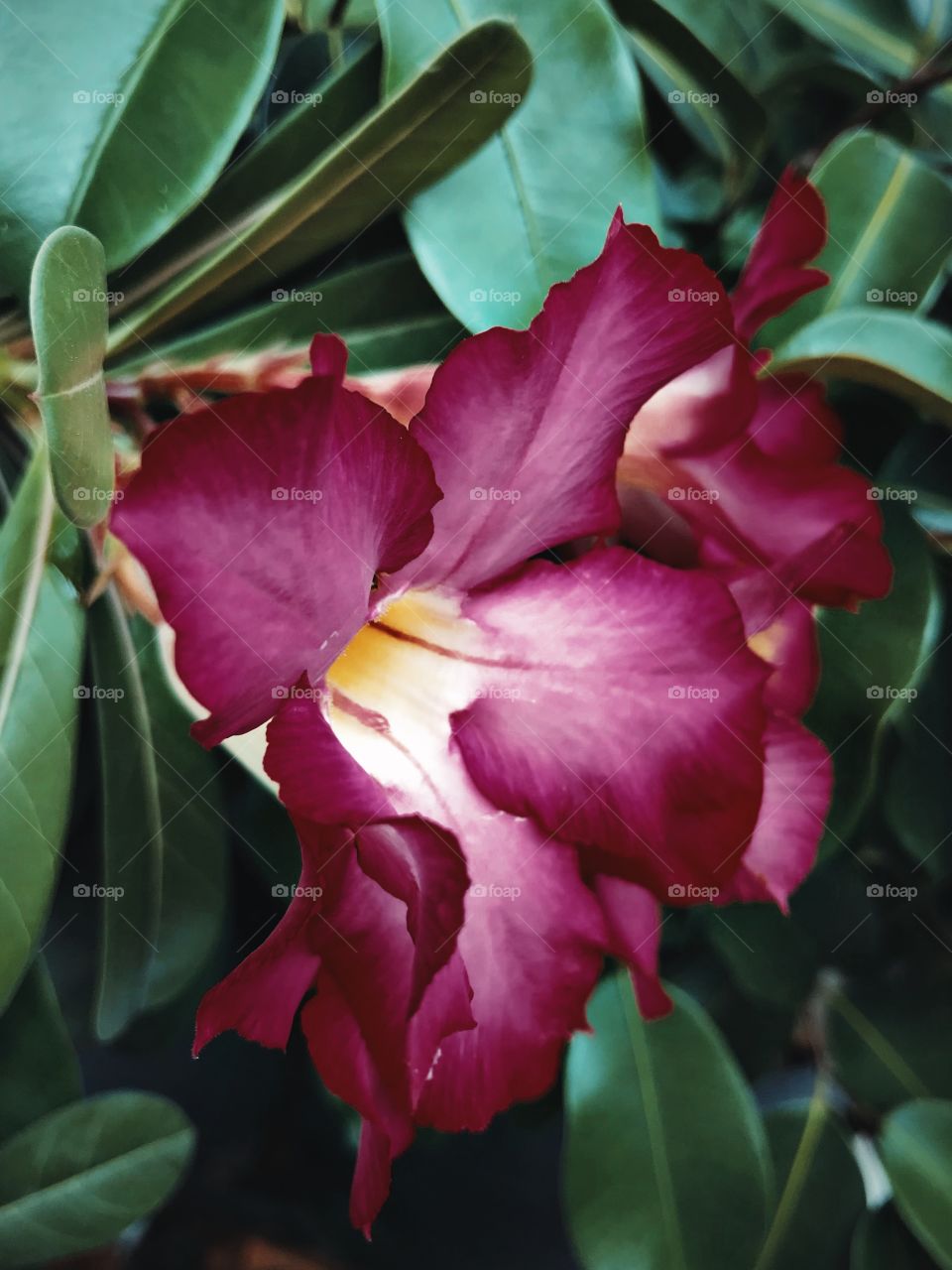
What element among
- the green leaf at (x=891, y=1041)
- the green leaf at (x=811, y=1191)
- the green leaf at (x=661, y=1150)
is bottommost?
the green leaf at (x=811, y=1191)

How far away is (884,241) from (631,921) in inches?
14.1

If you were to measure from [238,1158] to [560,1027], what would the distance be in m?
0.46

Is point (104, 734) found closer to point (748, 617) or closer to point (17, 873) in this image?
point (17, 873)

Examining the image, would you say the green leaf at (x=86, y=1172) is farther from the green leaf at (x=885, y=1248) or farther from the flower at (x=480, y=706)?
the green leaf at (x=885, y=1248)

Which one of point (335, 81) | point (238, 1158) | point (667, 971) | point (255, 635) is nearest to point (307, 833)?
point (255, 635)

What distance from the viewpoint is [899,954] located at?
0.67 m

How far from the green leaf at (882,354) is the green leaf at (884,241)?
5 cm

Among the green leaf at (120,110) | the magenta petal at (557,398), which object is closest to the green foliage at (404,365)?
the green leaf at (120,110)

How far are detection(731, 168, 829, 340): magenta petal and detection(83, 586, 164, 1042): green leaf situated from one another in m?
0.27

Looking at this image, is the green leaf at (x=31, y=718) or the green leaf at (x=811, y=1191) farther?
the green leaf at (x=811, y=1191)

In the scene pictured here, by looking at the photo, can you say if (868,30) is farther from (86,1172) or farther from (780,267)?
(86,1172)

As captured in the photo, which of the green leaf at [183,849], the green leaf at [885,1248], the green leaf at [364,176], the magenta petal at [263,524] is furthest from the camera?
the green leaf at [885,1248]

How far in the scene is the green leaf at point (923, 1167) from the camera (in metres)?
0.56

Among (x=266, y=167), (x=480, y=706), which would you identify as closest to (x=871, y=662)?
(x=480, y=706)
